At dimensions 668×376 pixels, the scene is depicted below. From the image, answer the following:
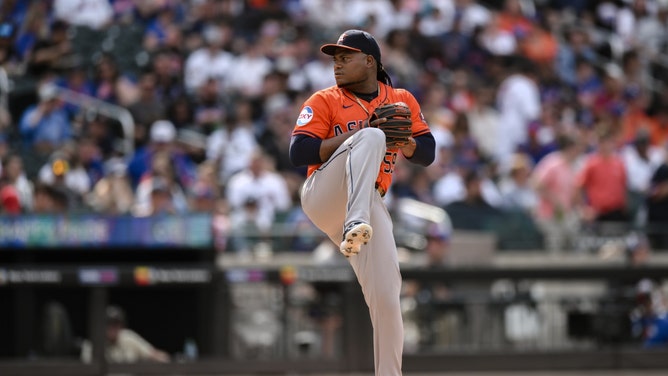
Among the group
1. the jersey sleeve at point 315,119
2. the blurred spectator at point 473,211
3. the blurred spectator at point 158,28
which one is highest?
the blurred spectator at point 158,28

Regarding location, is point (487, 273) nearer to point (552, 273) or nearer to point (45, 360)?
point (552, 273)

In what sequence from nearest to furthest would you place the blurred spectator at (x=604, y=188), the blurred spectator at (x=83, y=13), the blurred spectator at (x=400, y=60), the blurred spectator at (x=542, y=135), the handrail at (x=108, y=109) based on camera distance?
1. the blurred spectator at (x=604, y=188)
2. the handrail at (x=108, y=109)
3. the blurred spectator at (x=83, y=13)
4. the blurred spectator at (x=542, y=135)
5. the blurred spectator at (x=400, y=60)

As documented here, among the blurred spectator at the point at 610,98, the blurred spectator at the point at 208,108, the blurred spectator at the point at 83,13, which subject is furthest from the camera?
the blurred spectator at the point at 610,98

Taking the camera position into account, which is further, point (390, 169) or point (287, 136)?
point (287, 136)

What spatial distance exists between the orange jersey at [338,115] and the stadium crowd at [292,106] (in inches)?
176

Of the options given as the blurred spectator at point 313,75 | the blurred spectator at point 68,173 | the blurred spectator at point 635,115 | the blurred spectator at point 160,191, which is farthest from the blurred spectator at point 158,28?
the blurred spectator at point 635,115

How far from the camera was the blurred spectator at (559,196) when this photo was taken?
12.0m

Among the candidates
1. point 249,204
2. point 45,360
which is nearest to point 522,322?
point 249,204

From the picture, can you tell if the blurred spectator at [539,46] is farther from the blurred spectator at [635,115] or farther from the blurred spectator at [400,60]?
the blurred spectator at [400,60]

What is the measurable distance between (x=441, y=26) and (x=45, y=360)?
8847 millimetres

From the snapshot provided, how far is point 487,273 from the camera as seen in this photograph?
1084 centimetres

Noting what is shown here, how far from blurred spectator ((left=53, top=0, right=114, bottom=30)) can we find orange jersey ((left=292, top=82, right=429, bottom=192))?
8.51m

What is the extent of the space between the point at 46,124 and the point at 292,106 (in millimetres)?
2993

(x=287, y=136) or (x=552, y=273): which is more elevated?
(x=287, y=136)
